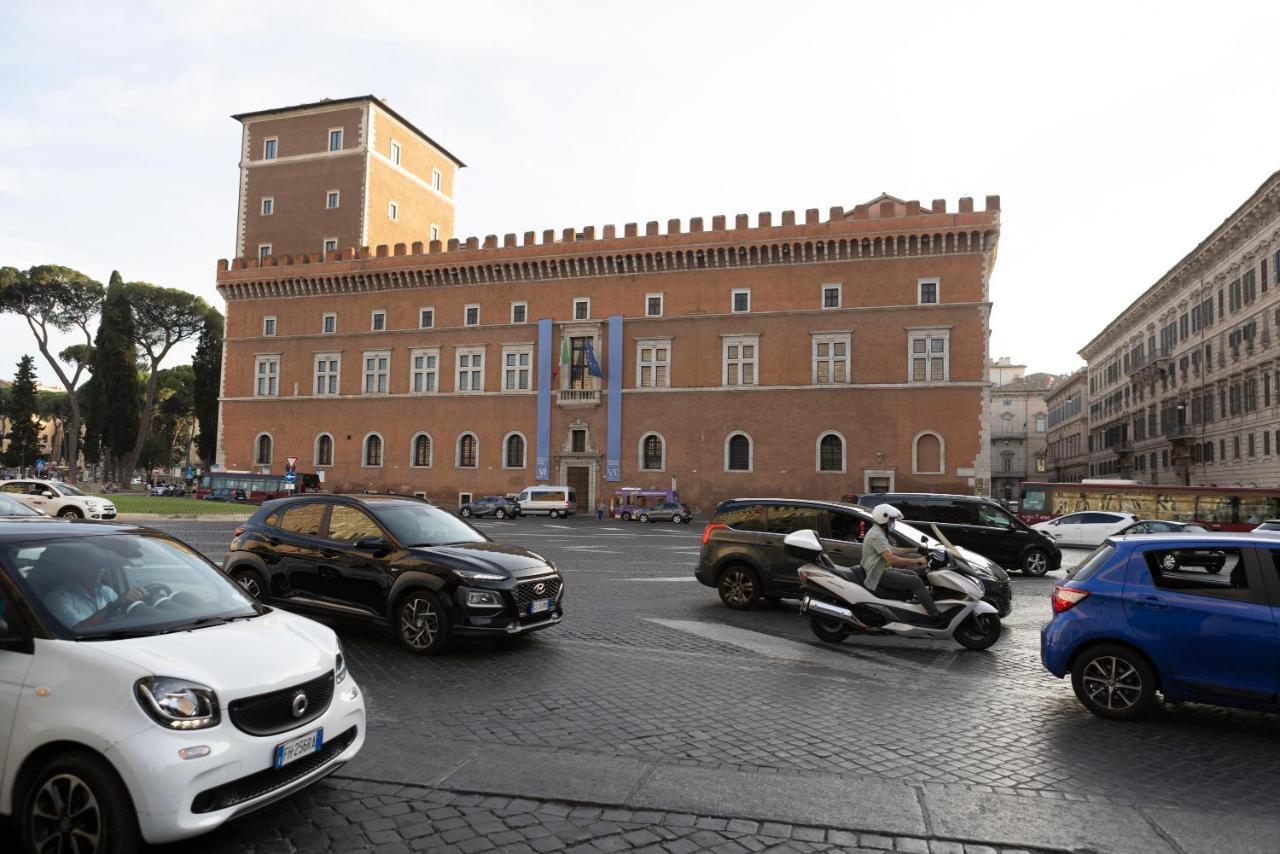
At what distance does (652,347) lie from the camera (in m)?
40.2

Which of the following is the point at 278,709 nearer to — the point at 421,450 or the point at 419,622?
the point at 419,622

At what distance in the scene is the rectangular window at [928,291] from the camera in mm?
36156

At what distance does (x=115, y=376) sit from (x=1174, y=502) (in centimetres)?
6087

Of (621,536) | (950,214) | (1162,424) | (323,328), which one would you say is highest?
(950,214)

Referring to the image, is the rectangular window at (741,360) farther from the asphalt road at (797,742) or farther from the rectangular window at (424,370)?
the asphalt road at (797,742)

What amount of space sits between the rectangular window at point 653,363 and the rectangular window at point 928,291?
12.0 m

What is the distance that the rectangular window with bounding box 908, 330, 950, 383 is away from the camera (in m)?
35.8

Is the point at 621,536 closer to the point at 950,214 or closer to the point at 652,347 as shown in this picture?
the point at 652,347

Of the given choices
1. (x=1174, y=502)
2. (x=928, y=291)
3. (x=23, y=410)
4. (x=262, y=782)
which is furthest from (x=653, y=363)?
(x=23, y=410)

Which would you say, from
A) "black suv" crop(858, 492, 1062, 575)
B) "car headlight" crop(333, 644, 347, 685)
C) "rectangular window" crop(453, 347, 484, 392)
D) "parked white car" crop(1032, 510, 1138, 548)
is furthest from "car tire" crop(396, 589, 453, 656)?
"rectangular window" crop(453, 347, 484, 392)

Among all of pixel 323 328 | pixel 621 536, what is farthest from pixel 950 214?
pixel 323 328

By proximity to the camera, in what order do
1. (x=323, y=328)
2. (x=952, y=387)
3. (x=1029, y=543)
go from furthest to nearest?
(x=323, y=328) < (x=952, y=387) < (x=1029, y=543)

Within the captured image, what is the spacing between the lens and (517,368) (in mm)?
42219

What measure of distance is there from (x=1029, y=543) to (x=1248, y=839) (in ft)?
43.3
